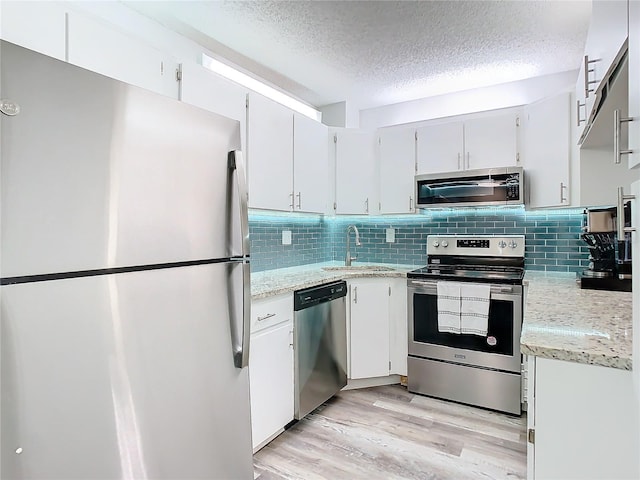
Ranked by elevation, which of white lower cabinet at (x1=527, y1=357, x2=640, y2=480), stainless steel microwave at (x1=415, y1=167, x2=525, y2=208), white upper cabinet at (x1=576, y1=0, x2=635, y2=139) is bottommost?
white lower cabinet at (x1=527, y1=357, x2=640, y2=480)

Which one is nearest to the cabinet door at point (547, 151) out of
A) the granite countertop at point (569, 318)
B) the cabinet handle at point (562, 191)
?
the cabinet handle at point (562, 191)

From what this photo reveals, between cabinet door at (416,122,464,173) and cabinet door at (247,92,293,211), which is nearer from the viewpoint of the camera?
cabinet door at (247,92,293,211)

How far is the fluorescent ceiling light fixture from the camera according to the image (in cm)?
258

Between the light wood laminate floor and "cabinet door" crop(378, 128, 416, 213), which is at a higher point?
"cabinet door" crop(378, 128, 416, 213)

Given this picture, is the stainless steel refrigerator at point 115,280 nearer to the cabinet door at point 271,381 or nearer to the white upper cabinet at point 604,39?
the cabinet door at point 271,381

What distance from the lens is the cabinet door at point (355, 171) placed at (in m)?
3.34

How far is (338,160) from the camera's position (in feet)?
11.0

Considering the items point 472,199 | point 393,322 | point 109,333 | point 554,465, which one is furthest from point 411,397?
point 109,333

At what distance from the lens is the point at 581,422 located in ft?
3.23

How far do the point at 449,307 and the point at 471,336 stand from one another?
25 cm

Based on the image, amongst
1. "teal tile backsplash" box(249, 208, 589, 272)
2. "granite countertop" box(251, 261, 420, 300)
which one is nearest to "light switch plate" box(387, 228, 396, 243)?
"teal tile backsplash" box(249, 208, 589, 272)

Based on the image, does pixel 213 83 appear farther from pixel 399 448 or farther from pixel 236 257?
pixel 399 448

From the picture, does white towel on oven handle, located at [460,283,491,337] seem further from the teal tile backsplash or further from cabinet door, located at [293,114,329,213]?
cabinet door, located at [293,114,329,213]

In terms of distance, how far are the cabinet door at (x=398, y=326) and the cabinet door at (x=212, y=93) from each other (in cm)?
158
